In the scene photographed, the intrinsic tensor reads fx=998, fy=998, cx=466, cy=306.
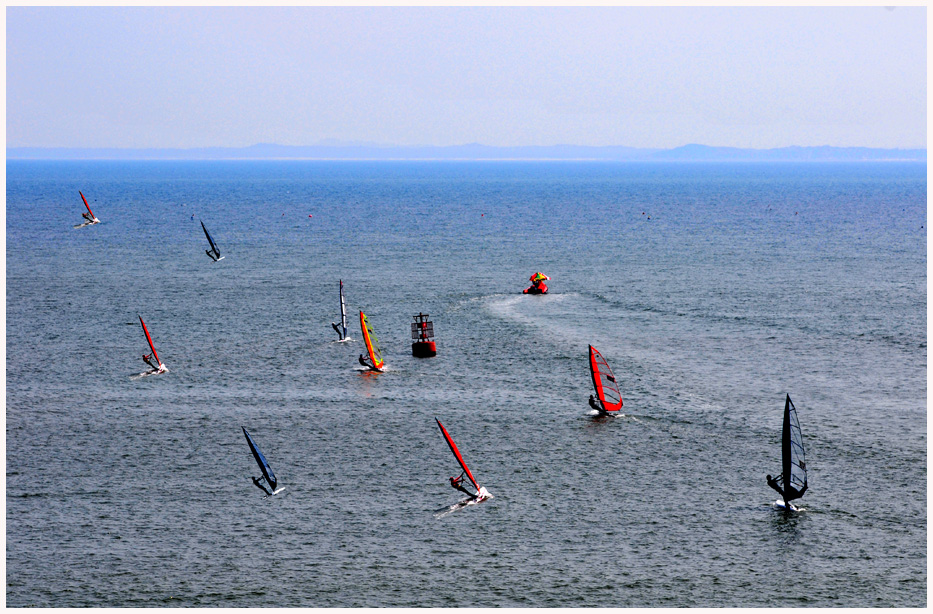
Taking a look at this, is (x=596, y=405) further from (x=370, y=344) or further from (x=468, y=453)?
(x=370, y=344)

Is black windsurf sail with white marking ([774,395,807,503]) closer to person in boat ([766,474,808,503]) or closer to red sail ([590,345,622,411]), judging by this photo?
person in boat ([766,474,808,503])

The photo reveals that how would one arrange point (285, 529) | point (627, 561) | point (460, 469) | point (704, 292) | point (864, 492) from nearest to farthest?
point (627, 561)
point (285, 529)
point (864, 492)
point (460, 469)
point (704, 292)

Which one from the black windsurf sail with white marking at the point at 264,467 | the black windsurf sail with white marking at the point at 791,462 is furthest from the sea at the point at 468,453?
the black windsurf sail with white marking at the point at 791,462

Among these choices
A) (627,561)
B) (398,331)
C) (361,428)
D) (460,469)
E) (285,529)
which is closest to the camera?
(627,561)

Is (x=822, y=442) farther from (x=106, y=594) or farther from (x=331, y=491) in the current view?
(x=106, y=594)

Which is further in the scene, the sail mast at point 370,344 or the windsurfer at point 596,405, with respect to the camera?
the sail mast at point 370,344

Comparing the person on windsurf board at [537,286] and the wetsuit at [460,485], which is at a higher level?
the person on windsurf board at [537,286]

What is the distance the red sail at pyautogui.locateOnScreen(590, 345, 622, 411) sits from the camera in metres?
85.0

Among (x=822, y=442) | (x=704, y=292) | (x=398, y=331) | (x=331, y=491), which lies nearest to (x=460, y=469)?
(x=331, y=491)

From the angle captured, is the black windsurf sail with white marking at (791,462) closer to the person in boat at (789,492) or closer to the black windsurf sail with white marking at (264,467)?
the person in boat at (789,492)

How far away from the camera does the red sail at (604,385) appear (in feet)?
279

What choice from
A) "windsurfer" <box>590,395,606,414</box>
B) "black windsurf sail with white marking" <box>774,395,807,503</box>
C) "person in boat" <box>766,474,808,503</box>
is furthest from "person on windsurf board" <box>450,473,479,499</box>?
"black windsurf sail with white marking" <box>774,395,807,503</box>

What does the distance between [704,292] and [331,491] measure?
90.6 meters

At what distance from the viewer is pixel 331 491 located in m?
68.4
